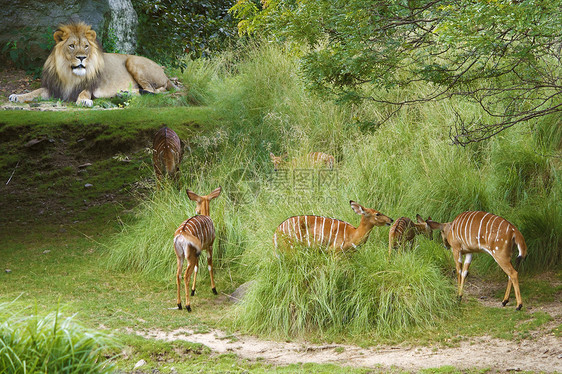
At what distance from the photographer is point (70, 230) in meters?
8.86

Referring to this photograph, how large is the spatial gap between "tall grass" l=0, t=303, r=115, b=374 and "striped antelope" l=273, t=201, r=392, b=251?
8.49 feet

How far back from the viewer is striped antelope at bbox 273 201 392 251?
5.86 meters

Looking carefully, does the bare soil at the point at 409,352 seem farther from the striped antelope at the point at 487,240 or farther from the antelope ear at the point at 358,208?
the antelope ear at the point at 358,208

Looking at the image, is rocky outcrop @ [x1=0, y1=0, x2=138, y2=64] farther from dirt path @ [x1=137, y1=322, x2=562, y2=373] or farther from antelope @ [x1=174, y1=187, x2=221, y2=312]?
dirt path @ [x1=137, y1=322, x2=562, y2=373]

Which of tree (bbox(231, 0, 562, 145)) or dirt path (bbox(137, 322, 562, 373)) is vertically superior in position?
tree (bbox(231, 0, 562, 145))

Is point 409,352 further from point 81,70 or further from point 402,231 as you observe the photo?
point 81,70

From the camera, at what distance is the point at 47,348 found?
339 cm

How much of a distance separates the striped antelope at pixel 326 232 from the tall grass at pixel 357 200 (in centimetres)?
13

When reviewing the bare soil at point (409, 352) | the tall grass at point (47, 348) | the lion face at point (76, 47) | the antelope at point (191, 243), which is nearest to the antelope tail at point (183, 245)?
the antelope at point (191, 243)

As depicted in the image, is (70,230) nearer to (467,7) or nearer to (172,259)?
(172,259)

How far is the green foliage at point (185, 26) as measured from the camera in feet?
34.4

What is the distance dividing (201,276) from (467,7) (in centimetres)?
410

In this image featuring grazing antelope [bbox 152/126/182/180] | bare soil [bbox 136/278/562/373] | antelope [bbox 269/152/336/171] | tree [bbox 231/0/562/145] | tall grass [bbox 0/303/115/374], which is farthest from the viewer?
grazing antelope [bbox 152/126/182/180]

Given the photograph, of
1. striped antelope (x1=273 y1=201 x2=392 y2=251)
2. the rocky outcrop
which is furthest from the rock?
the rocky outcrop
